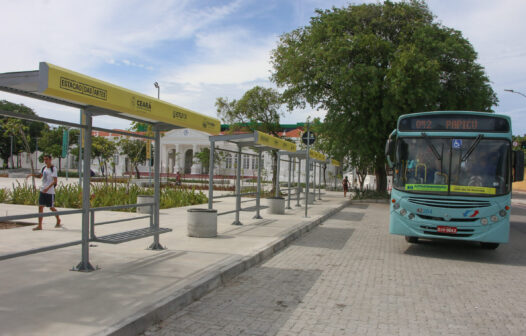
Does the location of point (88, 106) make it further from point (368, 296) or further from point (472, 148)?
point (472, 148)

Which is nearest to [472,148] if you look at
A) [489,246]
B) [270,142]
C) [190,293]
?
[489,246]

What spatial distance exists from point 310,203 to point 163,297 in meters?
16.7

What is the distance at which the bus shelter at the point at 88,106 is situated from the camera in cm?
420

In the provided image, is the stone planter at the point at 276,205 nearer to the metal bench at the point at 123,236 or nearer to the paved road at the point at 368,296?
the paved road at the point at 368,296

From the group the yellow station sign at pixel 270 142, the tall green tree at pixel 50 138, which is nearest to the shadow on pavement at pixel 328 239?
the yellow station sign at pixel 270 142

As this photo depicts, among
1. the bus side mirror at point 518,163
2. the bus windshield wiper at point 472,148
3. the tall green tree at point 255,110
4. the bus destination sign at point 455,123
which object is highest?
the tall green tree at point 255,110

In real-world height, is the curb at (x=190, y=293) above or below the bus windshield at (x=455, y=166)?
below

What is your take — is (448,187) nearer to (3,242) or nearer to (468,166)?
(468,166)

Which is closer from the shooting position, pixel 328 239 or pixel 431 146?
pixel 431 146

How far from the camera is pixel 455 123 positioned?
882cm

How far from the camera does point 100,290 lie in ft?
16.5

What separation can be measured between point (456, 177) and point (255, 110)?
26311 mm

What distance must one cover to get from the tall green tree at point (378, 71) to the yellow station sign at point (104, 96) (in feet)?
53.6

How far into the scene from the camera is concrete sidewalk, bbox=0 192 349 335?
4039 mm
